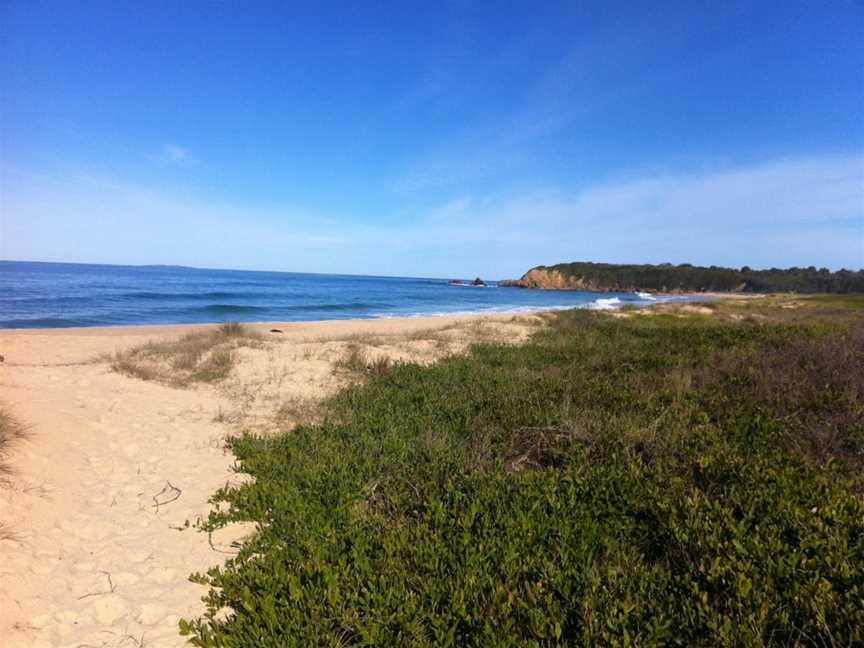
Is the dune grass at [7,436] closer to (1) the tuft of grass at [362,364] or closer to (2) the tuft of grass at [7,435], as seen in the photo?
(2) the tuft of grass at [7,435]

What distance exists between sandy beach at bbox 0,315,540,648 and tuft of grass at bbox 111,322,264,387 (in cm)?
41

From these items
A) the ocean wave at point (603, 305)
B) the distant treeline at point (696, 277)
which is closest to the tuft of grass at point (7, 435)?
the ocean wave at point (603, 305)

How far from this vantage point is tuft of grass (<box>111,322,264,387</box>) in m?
9.43

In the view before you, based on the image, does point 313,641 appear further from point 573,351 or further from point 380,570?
point 573,351

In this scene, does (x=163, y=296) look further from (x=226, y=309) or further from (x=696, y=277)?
(x=696, y=277)

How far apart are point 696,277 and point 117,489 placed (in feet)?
364

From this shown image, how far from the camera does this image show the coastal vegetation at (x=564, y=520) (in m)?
2.52

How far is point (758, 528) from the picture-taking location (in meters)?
3.02

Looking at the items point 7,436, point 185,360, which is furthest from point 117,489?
point 185,360

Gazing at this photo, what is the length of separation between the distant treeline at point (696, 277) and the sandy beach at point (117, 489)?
9761 cm

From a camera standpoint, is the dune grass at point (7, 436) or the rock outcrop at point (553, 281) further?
the rock outcrop at point (553, 281)

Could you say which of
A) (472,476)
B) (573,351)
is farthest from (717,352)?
(472,476)

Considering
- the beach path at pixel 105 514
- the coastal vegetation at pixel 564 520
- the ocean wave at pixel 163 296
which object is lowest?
the beach path at pixel 105 514

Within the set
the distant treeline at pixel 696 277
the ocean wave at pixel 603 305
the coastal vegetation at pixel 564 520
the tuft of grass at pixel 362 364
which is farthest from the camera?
the distant treeline at pixel 696 277
